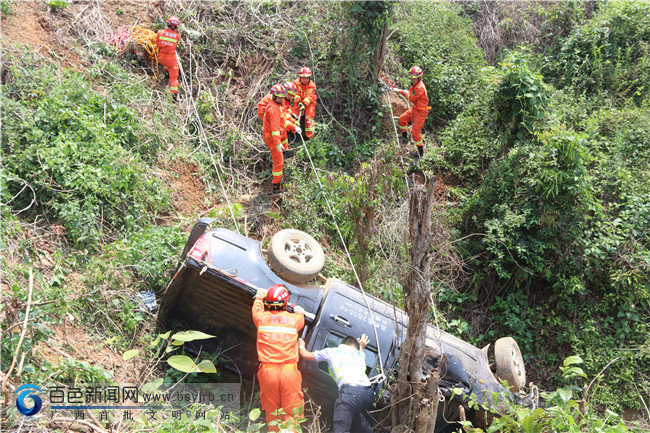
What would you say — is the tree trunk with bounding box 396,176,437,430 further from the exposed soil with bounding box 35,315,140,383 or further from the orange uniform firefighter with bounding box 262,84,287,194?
the orange uniform firefighter with bounding box 262,84,287,194

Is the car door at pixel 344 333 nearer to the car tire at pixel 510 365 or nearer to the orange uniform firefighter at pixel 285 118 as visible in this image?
the car tire at pixel 510 365

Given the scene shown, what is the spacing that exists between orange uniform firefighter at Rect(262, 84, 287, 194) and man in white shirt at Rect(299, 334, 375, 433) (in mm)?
3693

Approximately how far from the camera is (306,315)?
5.32 metres

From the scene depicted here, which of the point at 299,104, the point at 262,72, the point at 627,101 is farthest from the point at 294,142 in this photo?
the point at 627,101

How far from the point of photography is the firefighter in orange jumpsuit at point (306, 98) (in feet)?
29.1

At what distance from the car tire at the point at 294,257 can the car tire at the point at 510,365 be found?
2.34 meters

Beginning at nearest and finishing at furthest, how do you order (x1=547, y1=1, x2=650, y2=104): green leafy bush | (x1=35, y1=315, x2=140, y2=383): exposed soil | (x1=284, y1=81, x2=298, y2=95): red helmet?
1. (x1=35, y1=315, x2=140, y2=383): exposed soil
2. (x1=284, y1=81, x2=298, y2=95): red helmet
3. (x1=547, y1=1, x2=650, y2=104): green leafy bush

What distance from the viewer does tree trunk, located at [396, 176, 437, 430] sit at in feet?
13.1

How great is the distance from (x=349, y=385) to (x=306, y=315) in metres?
0.85

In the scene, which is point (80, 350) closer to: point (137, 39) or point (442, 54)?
point (137, 39)

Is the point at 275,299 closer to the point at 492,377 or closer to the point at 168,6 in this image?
the point at 492,377

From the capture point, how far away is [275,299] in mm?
5055

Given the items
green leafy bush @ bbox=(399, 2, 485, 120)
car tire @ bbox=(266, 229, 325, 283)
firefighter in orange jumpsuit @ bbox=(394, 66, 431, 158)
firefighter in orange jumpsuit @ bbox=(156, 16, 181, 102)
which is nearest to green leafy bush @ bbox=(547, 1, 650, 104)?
green leafy bush @ bbox=(399, 2, 485, 120)

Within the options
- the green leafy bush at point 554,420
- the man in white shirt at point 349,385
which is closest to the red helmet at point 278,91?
the man in white shirt at point 349,385
